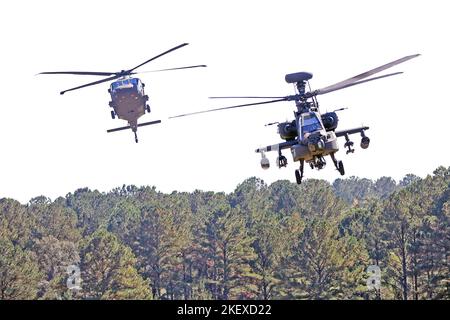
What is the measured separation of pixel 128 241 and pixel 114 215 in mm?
24771

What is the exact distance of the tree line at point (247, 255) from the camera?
101 metres

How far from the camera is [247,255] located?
11450cm

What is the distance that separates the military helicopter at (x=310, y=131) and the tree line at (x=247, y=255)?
3904 centimetres

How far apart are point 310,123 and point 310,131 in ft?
2.10

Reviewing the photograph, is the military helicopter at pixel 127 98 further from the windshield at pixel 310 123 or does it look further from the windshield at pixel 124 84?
the windshield at pixel 310 123

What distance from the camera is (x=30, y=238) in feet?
480

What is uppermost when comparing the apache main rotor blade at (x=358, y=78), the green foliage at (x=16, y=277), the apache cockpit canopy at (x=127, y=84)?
the apache cockpit canopy at (x=127, y=84)

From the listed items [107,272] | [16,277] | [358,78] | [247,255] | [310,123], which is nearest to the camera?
[358,78]

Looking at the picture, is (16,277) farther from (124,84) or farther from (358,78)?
(358,78)

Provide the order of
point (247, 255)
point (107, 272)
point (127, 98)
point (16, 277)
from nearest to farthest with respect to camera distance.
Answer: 1. point (127, 98)
2. point (16, 277)
3. point (107, 272)
4. point (247, 255)

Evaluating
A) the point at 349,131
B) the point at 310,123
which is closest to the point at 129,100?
the point at 310,123

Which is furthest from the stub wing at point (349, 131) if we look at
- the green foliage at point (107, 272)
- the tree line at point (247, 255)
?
the green foliage at point (107, 272)

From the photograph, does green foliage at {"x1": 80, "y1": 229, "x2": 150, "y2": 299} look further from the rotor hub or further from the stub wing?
the stub wing

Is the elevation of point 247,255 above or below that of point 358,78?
below
